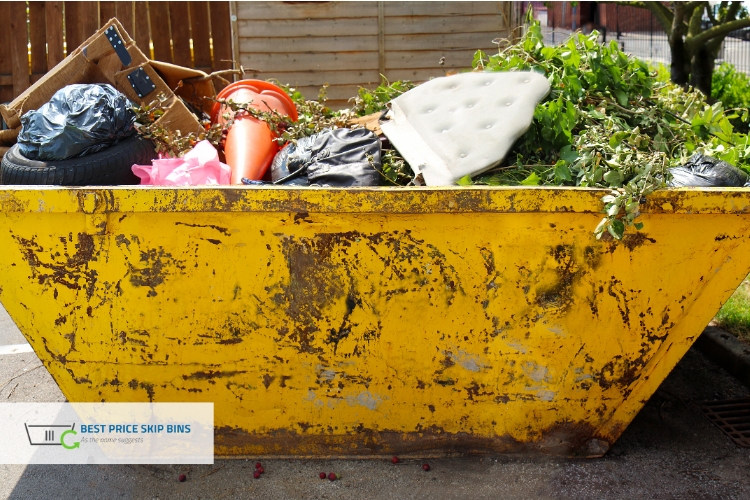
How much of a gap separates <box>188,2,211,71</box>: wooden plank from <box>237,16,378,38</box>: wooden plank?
0.47 meters

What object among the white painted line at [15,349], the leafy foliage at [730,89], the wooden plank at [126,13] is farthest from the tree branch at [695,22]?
the white painted line at [15,349]

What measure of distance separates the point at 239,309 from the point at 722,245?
5.36ft

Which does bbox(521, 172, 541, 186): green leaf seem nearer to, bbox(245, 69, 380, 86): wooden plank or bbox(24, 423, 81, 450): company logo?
bbox(24, 423, 81, 450): company logo

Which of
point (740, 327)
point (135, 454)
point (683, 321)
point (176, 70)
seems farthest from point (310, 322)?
point (740, 327)

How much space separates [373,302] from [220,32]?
6277 mm

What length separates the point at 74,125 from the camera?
8.61 feet

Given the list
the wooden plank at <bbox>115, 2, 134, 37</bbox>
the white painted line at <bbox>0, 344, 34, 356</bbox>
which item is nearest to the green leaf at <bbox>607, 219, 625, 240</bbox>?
the white painted line at <bbox>0, 344, 34, 356</bbox>

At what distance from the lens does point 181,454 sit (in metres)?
2.60

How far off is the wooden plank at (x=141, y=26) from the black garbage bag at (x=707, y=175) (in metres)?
6.70

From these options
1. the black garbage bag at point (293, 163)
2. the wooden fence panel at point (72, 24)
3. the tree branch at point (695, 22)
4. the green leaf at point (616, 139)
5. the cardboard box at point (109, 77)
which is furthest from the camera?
the wooden fence panel at point (72, 24)

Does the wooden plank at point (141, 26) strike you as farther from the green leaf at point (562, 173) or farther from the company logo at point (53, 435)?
the green leaf at point (562, 173)

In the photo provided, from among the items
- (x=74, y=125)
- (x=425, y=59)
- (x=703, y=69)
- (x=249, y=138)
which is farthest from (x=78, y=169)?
(x=703, y=69)

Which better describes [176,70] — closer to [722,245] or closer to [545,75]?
[545,75]

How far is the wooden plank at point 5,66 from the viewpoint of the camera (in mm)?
7305
